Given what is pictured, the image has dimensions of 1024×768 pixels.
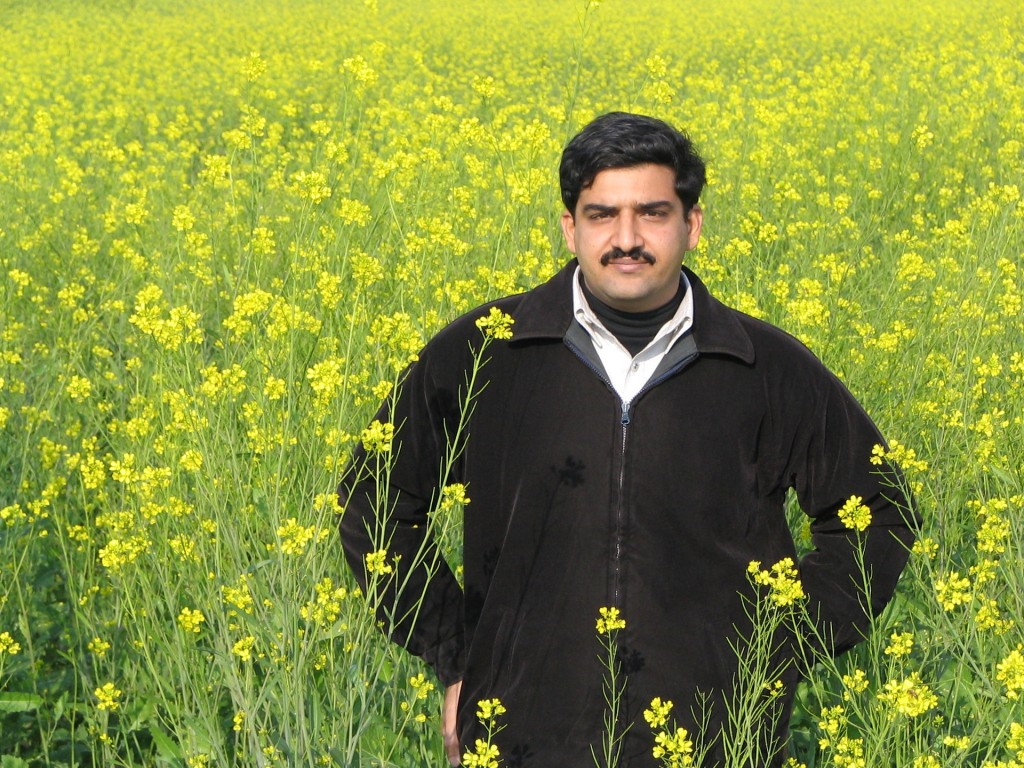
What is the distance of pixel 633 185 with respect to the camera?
225 cm

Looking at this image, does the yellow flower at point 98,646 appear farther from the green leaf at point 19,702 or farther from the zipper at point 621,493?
the zipper at point 621,493

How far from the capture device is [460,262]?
462 centimetres

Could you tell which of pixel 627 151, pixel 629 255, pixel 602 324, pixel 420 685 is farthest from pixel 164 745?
pixel 627 151

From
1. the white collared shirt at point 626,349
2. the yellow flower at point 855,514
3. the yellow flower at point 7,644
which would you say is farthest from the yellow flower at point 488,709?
the yellow flower at point 7,644

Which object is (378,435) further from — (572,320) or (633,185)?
(633,185)

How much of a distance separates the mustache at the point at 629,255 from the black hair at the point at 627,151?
0.47 feet

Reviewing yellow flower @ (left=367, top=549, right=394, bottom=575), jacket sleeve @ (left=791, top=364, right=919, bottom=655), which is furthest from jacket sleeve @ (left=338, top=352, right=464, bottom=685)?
jacket sleeve @ (left=791, top=364, right=919, bottom=655)

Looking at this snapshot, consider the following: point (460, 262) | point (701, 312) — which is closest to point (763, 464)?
point (701, 312)

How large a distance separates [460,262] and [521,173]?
0.39m

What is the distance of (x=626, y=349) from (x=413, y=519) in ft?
1.75

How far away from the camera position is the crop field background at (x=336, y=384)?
2389mm

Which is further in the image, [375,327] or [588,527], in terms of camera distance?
[375,327]

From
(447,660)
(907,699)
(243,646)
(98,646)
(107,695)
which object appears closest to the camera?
(907,699)

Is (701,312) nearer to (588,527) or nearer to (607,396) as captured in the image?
(607,396)
